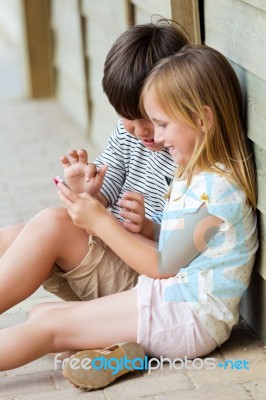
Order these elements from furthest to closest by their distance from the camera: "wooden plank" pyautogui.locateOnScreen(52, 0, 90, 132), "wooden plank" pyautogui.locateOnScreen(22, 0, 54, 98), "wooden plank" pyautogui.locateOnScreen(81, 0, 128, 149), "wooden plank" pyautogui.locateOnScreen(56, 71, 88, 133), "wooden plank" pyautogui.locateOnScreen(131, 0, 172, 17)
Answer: "wooden plank" pyautogui.locateOnScreen(22, 0, 54, 98) → "wooden plank" pyautogui.locateOnScreen(56, 71, 88, 133) → "wooden plank" pyautogui.locateOnScreen(52, 0, 90, 132) → "wooden plank" pyautogui.locateOnScreen(81, 0, 128, 149) → "wooden plank" pyautogui.locateOnScreen(131, 0, 172, 17)

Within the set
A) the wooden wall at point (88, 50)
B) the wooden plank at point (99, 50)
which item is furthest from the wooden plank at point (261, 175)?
the wooden plank at point (99, 50)

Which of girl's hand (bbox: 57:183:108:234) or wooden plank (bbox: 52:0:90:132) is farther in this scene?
wooden plank (bbox: 52:0:90:132)

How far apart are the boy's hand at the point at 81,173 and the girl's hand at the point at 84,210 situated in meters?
0.12

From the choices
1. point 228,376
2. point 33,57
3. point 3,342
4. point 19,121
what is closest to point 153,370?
point 228,376

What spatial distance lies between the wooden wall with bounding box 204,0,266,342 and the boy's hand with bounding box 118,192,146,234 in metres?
0.37

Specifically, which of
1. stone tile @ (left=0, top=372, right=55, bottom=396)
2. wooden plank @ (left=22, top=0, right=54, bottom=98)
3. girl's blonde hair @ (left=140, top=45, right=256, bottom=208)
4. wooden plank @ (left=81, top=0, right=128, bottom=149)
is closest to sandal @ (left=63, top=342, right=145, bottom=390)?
stone tile @ (left=0, top=372, right=55, bottom=396)

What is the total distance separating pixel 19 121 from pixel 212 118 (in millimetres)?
3954

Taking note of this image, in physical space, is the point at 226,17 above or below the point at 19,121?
above

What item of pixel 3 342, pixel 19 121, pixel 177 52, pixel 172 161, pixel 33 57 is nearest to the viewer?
pixel 3 342

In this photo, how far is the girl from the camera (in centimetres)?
254

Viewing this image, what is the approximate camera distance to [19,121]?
6.36m

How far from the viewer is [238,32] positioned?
2646 mm

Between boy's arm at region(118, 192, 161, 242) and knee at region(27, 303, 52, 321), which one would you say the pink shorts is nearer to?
boy's arm at region(118, 192, 161, 242)

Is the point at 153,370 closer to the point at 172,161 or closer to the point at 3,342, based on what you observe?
the point at 3,342
